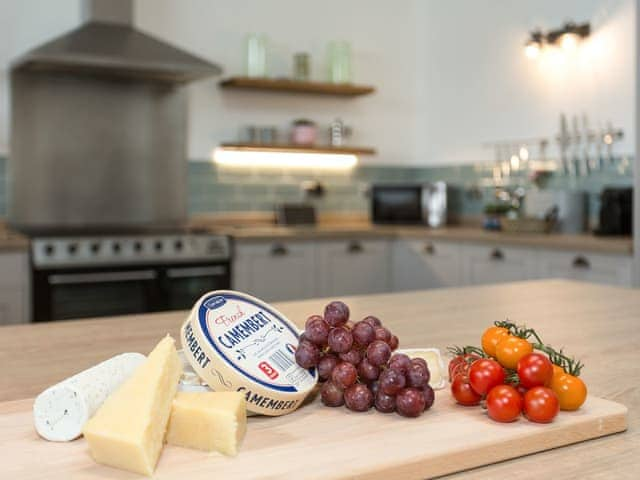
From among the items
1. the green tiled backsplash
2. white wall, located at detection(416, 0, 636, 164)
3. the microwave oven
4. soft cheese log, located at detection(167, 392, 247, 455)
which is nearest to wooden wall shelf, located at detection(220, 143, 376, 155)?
the green tiled backsplash

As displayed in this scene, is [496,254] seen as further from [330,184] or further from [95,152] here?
[95,152]

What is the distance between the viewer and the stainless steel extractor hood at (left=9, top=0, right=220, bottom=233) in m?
4.17

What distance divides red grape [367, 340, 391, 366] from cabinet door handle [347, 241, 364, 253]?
145 inches

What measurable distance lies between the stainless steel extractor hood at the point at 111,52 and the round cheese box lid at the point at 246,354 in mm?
3120

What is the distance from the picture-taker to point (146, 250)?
3957 millimetres

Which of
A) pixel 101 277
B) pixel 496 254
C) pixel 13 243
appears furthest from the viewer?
pixel 496 254

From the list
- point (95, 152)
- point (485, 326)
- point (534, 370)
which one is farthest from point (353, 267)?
point (534, 370)

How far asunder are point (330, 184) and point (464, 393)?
173 inches

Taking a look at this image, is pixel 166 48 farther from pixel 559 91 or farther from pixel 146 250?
pixel 559 91

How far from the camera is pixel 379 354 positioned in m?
0.95

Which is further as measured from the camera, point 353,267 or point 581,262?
point 353,267

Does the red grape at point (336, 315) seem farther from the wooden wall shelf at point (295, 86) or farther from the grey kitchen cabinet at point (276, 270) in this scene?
the wooden wall shelf at point (295, 86)

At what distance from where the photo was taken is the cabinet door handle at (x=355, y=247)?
464 cm

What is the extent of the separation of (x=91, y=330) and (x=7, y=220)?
120 inches
